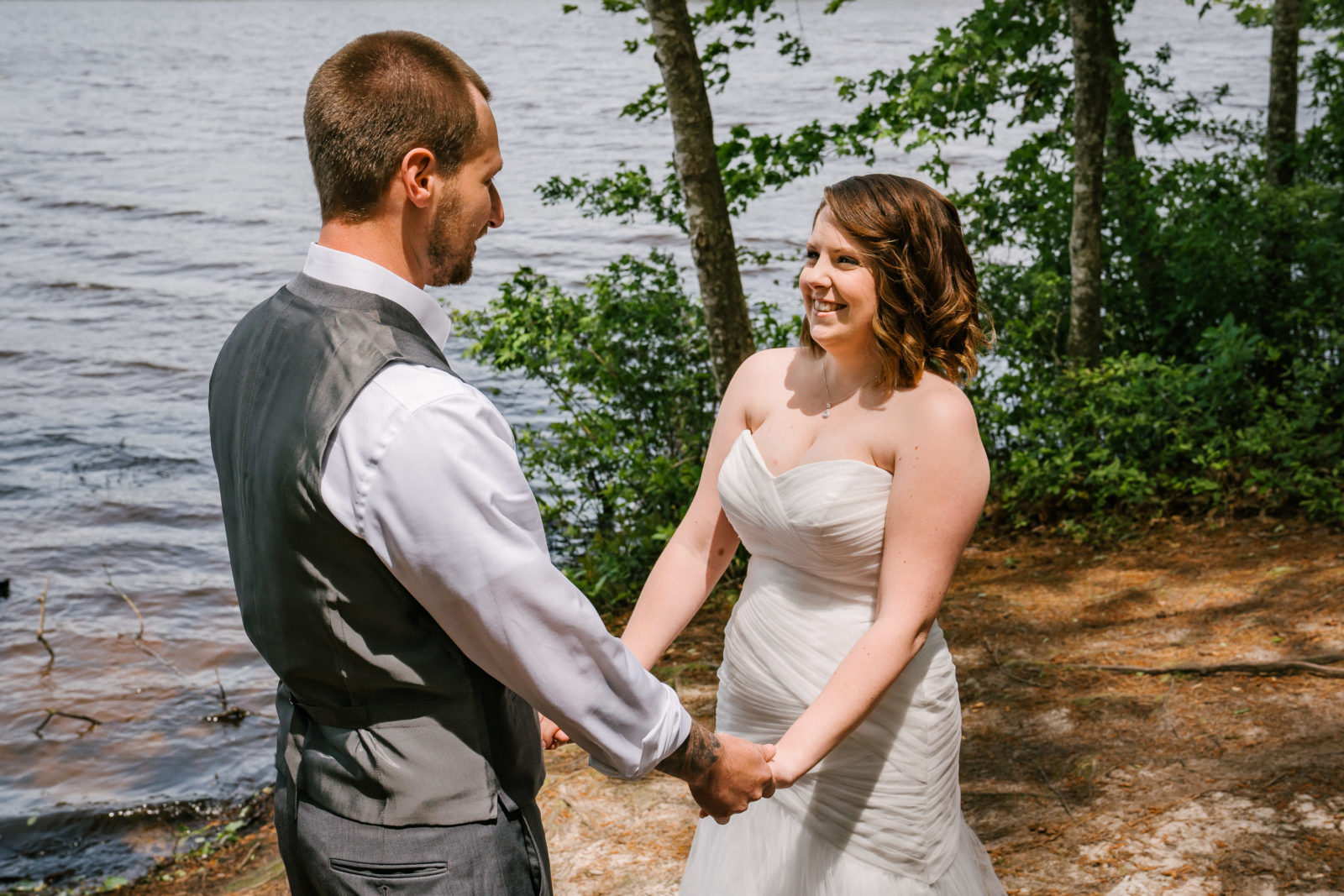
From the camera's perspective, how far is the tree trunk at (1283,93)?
861 centimetres

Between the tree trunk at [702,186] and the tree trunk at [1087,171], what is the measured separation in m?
2.84

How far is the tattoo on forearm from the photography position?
6.97ft

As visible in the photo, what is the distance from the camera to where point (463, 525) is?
1.71m

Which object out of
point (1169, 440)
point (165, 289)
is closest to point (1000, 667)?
point (1169, 440)

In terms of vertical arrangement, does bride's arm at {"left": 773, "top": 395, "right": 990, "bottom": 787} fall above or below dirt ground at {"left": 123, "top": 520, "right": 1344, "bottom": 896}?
above

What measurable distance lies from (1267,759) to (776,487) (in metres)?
2.85

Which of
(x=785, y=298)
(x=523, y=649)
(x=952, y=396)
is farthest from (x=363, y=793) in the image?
(x=785, y=298)

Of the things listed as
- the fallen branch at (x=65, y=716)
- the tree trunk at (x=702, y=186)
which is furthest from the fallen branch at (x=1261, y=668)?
the fallen branch at (x=65, y=716)

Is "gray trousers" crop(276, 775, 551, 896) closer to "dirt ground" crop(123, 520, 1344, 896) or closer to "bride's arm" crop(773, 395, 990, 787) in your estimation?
"bride's arm" crop(773, 395, 990, 787)

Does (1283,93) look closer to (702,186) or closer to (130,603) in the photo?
(702,186)

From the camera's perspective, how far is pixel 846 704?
2541 millimetres

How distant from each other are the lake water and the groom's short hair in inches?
190

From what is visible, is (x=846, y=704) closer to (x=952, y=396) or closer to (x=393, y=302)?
(x=952, y=396)

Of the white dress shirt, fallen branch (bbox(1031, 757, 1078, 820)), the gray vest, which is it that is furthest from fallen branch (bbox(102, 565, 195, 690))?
the white dress shirt
